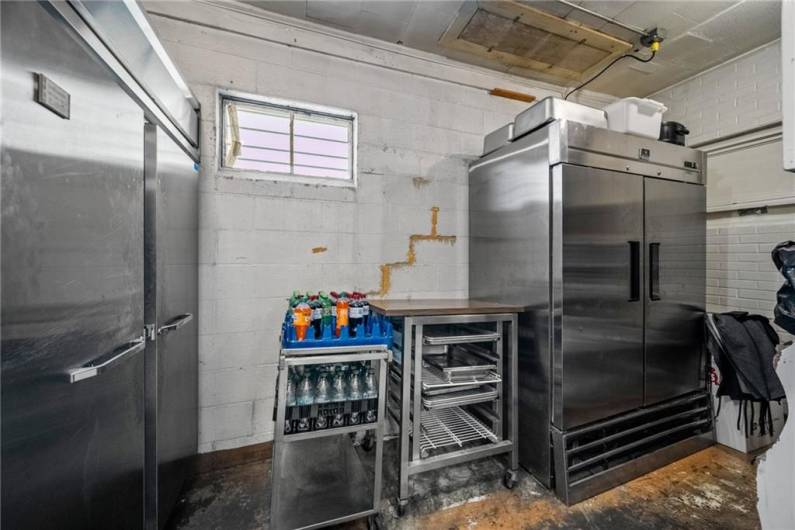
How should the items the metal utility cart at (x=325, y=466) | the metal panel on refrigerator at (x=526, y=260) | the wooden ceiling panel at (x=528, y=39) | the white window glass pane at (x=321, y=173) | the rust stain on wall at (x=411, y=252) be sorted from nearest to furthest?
the metal utility cart at (x=325, y=466) → the metal panel on refrigerator at (x=526, y=260) → the wooden ceiling panel at (x=528, y=39) → the white window glass pane at (x=321, y=173) → the rust stain on wall at (x=411, y=252)

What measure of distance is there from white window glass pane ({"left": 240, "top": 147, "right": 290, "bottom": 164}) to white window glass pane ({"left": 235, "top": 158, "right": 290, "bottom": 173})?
37 mm

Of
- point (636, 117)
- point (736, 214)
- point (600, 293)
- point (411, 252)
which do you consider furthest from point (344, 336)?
point (736, 214)

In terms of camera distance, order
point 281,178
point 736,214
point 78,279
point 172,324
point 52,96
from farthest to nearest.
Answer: point 736,214
point 281,178
point 172,324
point 78,279
point 52,96

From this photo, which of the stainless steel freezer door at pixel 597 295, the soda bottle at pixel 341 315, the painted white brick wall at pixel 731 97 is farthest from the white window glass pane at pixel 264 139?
the painted white brick wall at pixel 731 97

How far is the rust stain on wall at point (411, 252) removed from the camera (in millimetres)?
2525

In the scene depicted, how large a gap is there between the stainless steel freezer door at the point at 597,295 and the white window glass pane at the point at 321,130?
61.5 inches

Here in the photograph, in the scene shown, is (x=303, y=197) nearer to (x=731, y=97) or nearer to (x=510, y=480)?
(x=510, y=480)

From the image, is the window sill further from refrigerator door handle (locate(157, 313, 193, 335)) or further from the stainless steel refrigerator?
refrigerator door handle (locate(157, 313, 193, 335))

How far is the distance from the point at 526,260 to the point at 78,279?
2.16 meters

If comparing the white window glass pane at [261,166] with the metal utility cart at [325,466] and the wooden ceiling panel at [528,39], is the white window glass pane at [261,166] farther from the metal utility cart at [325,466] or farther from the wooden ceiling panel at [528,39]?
the wooden ceiling panel at [528,39]

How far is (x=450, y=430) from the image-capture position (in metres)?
2.11

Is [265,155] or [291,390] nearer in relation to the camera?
[291,390]

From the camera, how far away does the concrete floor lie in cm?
171

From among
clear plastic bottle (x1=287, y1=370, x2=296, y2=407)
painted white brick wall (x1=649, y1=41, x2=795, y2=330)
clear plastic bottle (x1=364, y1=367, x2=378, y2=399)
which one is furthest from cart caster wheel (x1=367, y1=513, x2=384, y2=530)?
painted white brick wall (x1=649, y1=41, x2=795, y2=330)
